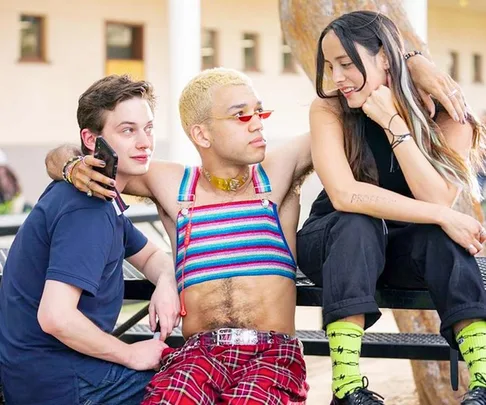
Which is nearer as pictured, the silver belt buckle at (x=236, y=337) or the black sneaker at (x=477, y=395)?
the black sneaker at (x=477, y=395)

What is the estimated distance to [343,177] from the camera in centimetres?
343

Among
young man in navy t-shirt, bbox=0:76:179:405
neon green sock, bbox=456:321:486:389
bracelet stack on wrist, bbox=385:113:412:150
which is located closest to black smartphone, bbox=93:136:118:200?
young man in navy t-shirt, bbox=0:76:179:405

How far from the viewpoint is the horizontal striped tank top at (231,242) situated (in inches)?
138

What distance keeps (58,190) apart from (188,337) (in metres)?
0.73

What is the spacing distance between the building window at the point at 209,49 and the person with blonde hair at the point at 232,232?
16529 mm

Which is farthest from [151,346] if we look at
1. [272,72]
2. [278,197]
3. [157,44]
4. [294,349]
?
[272,72]

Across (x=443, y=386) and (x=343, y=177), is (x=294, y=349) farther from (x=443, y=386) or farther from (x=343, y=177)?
(x=443, y=386)

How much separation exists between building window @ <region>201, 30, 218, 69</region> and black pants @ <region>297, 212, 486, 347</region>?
16.8 meters

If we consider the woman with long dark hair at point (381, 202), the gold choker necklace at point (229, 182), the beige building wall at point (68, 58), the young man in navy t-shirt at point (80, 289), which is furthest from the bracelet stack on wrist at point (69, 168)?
the beige building wall at point (68, 58)

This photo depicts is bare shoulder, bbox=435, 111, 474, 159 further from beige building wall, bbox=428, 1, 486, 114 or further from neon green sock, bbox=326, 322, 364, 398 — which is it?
beige building wall, bbox=428, 1, 486, 114

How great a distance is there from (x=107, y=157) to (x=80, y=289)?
409mm

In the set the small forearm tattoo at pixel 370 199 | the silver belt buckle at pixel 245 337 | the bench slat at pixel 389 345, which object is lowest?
the bench slat at pixel 389 345

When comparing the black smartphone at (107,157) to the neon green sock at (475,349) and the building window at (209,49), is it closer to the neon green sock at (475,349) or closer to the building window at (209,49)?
the neon green sock at (475,349)

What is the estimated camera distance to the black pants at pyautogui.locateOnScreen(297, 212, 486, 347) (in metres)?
3.12
